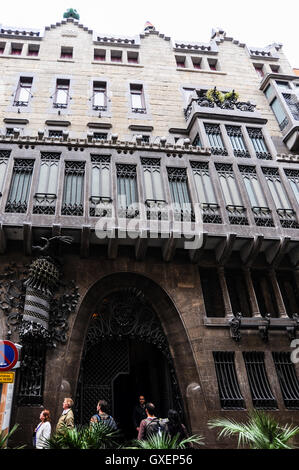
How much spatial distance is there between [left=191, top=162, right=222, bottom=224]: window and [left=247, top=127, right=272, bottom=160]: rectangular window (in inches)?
118

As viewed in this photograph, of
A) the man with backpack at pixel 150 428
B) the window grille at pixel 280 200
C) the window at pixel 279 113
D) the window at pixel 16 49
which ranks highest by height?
the window at pixel 16 49

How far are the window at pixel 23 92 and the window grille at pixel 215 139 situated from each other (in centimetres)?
977

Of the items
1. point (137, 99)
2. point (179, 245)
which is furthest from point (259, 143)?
point (137, 99)

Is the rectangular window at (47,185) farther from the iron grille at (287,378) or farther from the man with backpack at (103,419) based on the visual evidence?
the iron grille at (287,378)

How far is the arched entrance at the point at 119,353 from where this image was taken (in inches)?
475

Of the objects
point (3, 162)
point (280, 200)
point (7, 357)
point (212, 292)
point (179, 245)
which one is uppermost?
point (3, 162)

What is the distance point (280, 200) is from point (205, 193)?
3260 millimetres

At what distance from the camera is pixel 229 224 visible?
12.9 m

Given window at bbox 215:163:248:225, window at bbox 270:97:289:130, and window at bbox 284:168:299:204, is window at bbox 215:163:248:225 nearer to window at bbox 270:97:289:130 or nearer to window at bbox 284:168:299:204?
window at bbox 284:168:299:204

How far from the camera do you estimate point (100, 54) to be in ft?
72.7

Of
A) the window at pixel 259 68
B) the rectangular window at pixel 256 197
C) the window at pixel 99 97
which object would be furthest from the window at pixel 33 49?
the rectangular window at pixel 256 197

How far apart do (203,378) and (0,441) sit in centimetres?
746

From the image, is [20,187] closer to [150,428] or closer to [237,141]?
[150,428]

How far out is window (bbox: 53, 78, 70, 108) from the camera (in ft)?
60.4
